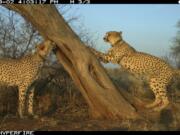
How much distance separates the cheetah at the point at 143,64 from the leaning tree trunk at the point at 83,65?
2.00ft

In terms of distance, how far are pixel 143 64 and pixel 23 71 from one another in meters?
2.39

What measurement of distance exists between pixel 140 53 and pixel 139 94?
208 centimetres

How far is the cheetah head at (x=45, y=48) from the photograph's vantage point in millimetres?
8844

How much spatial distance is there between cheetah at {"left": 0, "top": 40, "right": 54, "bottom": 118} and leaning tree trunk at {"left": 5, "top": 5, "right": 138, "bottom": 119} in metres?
0.31

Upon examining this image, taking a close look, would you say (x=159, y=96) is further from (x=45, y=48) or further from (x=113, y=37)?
(x=45, y=48)

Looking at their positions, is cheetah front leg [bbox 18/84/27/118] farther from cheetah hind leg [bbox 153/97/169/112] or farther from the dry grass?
cheetah hind leg [bbox 153/97/169/112]

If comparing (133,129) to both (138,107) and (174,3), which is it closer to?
(138,107)

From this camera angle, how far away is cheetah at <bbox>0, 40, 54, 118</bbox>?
9.00 metres

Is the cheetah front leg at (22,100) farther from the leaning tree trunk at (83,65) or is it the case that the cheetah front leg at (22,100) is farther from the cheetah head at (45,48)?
the leaning tree trunk at (83,65)

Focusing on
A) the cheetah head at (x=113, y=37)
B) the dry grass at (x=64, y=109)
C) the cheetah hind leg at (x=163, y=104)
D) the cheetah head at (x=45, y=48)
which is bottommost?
the dry grass at (x=64, y=109)

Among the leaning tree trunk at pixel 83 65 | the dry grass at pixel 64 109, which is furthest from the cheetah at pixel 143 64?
the leaning tree trunk at pixel 83 65

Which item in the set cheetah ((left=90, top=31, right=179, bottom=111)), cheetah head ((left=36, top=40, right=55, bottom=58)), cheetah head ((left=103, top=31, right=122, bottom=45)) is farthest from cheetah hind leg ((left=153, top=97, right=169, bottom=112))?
cheetah head ((left=36, top=40, right=55, bottom=58))

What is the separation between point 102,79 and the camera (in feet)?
28.6

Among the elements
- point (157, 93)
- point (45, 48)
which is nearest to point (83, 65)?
point (45, 48)
